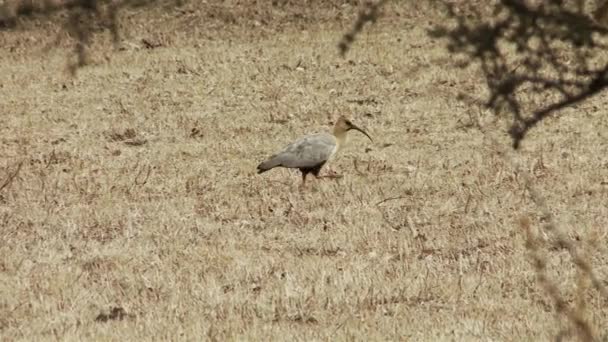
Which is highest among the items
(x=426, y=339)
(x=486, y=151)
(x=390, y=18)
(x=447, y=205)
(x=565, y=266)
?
(x=426, y=339)

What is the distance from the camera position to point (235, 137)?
13.5m

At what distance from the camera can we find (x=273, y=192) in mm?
10164

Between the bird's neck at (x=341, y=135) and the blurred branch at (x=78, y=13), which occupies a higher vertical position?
the bird's neck at (x=341, y=135)

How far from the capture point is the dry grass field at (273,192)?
6.28 metres

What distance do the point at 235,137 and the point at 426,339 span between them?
26.7ft

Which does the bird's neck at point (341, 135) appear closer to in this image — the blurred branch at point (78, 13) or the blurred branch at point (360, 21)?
the blurred branch at point (360, 21)

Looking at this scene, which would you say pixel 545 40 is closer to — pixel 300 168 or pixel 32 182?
pixel 300 168

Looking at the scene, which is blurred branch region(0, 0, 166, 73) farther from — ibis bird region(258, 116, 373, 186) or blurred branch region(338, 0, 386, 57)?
ibis bird region(258, 116, 373, 186)

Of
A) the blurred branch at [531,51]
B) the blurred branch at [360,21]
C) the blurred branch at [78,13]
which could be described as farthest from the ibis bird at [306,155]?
the blurred branch at [78,13]

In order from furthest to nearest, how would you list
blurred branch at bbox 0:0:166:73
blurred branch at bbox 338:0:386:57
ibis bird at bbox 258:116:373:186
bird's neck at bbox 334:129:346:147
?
blurred branch at bbox 0:0:166:73 < blurred branch at bbox 338:0:386:57 < bird's neck at bbox 334:129:346:147 < ibis bird at bbox 258:116:373:186

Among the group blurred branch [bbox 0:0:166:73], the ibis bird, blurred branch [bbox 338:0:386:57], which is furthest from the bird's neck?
blurred branch [bbox 0:0:166:73]

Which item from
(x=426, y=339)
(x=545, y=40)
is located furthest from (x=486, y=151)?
(x=426, y=339)

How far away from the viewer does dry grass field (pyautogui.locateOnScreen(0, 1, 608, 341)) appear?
628 centimetres

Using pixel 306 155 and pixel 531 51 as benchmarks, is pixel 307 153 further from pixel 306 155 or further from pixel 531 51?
pixel 531 51
